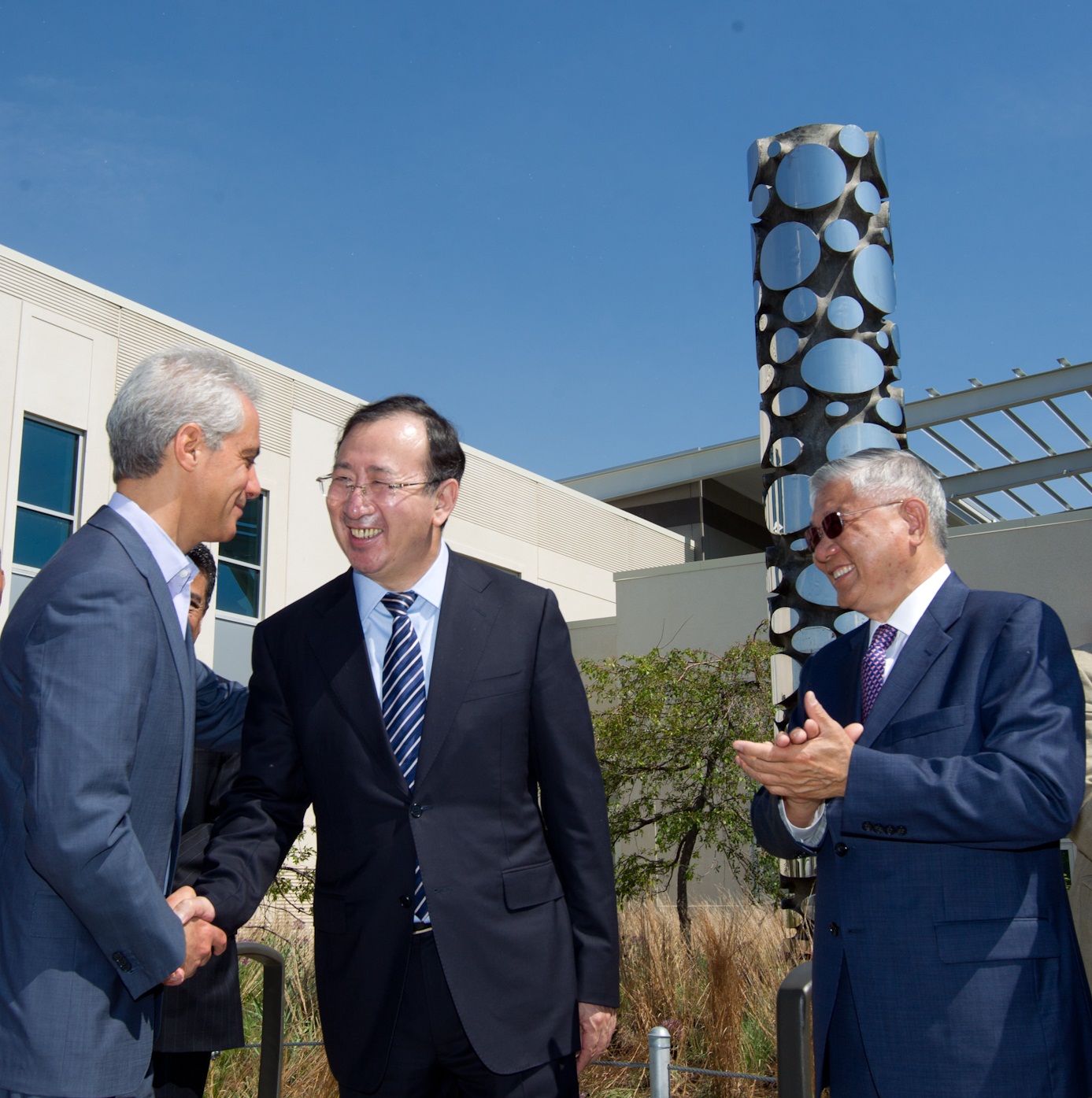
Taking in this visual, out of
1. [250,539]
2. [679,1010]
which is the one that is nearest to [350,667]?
[679,1010]

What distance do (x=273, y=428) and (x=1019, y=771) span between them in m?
17.7

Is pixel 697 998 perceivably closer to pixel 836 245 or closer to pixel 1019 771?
pixel 836 245

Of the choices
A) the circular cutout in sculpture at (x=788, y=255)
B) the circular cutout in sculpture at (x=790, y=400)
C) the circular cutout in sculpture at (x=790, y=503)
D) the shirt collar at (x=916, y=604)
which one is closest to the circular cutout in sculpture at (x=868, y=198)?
the circular cutout in sculpture at (x=788, y=255)

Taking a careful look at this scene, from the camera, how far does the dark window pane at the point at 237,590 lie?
17.4m

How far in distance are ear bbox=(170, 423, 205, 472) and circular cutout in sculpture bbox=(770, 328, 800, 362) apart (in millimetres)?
3761

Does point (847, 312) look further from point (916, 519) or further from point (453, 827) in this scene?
point (453, 827)

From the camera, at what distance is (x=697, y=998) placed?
6.96 m

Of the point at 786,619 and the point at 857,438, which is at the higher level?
the point at 857,438

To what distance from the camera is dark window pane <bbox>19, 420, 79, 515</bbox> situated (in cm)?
1517

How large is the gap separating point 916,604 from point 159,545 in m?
1.78

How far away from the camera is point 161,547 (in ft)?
7.92

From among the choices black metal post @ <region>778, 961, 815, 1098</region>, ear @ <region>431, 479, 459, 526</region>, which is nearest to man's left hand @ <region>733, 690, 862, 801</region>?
black metal post @ <region>778, 961, 815, 1098</region>

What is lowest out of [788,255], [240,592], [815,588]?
[815,588]

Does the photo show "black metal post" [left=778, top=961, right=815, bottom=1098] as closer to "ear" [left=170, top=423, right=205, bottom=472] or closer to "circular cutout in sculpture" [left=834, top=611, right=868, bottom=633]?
"ear" [left=170, top=423, right=205, bottom=472]
